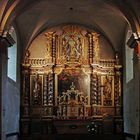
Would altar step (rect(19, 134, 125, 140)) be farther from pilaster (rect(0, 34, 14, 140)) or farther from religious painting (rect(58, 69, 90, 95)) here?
pilaster (rect(0, 34, 14, 140))

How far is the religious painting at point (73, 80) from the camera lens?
24.4 metres

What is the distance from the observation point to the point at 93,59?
24.7m

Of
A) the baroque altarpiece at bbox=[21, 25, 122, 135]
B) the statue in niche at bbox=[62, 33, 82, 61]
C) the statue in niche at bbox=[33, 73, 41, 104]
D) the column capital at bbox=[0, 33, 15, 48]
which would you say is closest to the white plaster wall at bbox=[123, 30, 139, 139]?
the baroque altarpiece at bbox=[21, 25, 122, 135]

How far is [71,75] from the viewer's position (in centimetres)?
2452

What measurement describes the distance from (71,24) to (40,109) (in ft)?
16.4

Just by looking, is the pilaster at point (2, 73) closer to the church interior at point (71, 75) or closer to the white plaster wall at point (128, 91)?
the church interior at point (71, 75)

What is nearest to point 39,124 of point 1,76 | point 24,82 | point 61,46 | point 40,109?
point 40,109

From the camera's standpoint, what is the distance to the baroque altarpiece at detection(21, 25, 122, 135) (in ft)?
79.3

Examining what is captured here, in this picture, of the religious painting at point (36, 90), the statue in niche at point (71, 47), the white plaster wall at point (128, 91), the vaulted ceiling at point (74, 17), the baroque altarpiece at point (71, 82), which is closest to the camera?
the vaulted ceiling at point (74, 17)

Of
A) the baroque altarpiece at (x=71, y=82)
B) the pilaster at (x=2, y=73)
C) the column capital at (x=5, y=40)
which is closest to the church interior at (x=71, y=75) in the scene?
the baroque altarpiece at (x=71, y=82)

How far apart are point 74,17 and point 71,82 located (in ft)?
11.4

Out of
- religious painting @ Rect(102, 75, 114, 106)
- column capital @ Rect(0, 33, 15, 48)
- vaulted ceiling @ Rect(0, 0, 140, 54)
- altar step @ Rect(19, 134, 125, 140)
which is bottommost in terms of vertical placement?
altar step @ Rect(19, 134, 125, 140)

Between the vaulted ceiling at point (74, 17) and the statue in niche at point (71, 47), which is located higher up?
the vaulted ceiling at point (74, 17)

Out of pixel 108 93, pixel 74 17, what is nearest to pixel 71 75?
pixel 108 93
